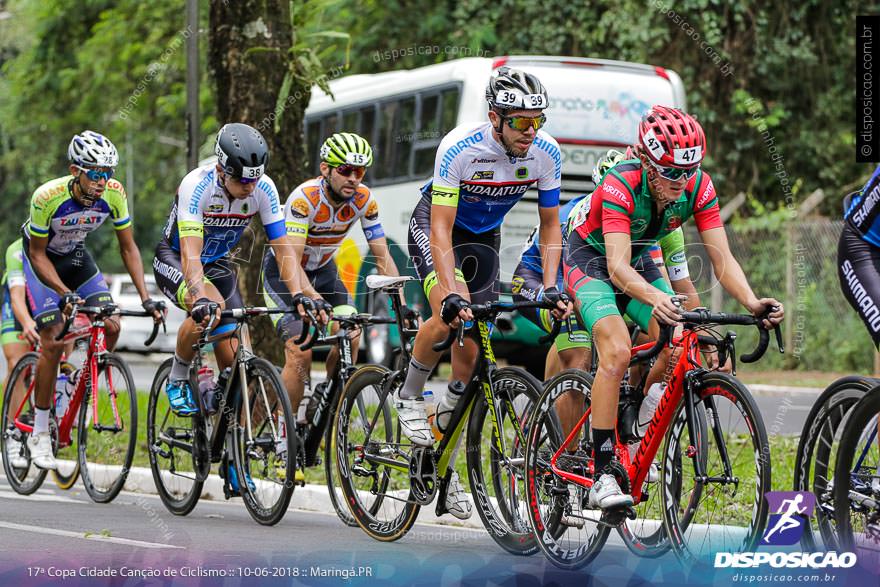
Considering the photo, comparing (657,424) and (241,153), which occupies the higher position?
(241,153)

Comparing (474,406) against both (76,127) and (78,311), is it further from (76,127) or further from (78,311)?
(76,127)

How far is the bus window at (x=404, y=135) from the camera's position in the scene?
1953 centimetres

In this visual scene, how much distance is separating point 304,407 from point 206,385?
2.06 ft

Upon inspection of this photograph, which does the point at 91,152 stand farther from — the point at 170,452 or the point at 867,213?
the point at 867,213

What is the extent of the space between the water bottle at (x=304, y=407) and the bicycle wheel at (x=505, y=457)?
5.54 feet

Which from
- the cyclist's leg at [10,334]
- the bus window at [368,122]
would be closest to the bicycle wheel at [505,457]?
the cyclist's leg at [10,334]

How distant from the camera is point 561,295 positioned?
276 inches

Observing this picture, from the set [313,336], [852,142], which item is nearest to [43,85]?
[852,142]

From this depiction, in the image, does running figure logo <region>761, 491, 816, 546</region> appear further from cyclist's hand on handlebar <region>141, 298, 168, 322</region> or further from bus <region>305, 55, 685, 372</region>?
bus <region>305, 55, 685, 372</region>

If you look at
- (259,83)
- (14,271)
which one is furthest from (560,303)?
(259,83)

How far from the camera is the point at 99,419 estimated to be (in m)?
9.99

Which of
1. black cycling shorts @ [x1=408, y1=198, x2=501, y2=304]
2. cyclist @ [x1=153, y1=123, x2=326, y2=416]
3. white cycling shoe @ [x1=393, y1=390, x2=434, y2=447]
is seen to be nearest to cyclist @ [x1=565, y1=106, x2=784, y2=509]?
black cycling shorts @ [x1=408, y1=198, x2=501, y2=304]

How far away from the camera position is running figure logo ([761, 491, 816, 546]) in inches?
228

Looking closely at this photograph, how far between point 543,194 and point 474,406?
4.11ft
